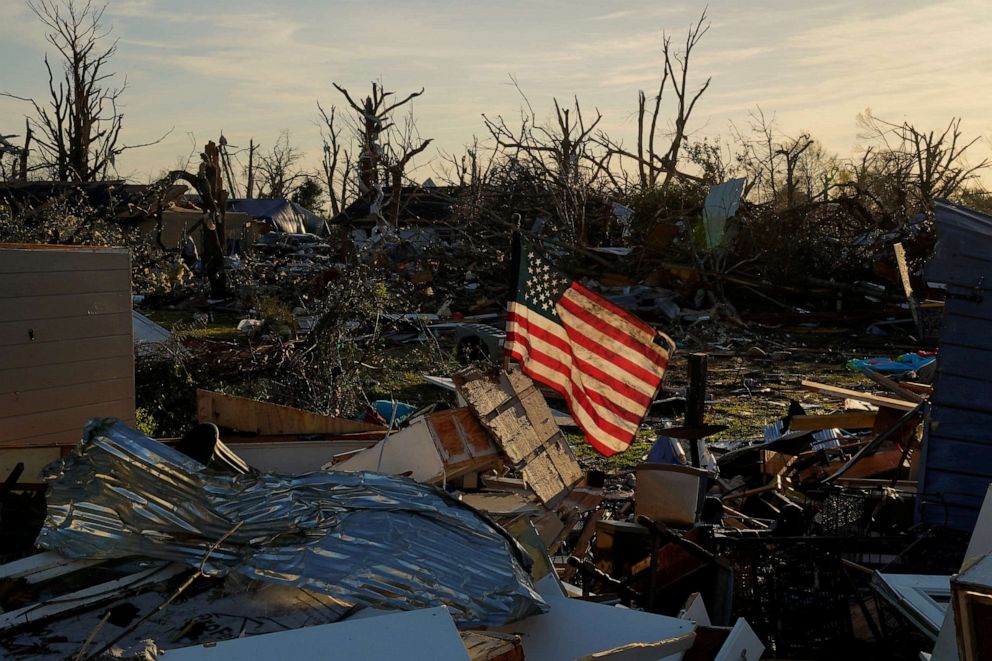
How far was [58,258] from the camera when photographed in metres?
6.45

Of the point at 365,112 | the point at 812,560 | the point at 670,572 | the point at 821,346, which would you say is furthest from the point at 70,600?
the point at 365,112

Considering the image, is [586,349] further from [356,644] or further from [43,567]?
[356,644]

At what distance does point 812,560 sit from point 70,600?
310 cm

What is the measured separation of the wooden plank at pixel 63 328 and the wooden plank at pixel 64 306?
28 millimetres

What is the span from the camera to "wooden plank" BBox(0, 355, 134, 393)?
6.32 m

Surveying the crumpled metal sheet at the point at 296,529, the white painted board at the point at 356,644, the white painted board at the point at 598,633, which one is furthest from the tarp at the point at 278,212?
the white painted board at the point at 356,644

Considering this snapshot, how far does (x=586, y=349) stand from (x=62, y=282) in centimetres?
338

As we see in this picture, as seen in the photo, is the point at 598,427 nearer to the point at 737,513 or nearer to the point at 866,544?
the point at 737,513

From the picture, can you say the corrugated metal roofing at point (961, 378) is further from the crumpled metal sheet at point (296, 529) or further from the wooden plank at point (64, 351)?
the wooden plank at point (64, 351)

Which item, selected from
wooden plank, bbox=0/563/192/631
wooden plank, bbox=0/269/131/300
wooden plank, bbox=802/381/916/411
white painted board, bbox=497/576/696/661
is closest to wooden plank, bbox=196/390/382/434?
wooden plank, bbox=0/269/131/300

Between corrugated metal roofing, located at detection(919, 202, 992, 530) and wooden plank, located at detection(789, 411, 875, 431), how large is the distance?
73.9 inches

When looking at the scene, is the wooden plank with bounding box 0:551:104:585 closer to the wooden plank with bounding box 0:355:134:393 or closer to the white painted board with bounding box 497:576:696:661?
the white painted board with bounding box 497:576:696:661

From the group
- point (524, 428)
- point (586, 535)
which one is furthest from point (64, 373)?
point (586, 535)

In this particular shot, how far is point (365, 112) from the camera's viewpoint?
26297 millimetres
